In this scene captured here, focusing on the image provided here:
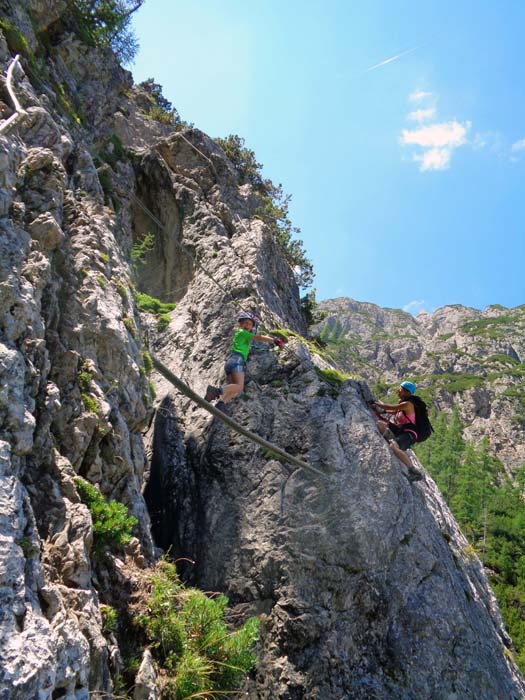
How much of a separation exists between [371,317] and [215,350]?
18103cm

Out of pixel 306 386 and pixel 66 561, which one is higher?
pixel 306 386

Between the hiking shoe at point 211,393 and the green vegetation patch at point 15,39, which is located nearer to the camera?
the green vegetation patch at point 15,39

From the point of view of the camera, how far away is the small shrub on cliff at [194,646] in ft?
20.5

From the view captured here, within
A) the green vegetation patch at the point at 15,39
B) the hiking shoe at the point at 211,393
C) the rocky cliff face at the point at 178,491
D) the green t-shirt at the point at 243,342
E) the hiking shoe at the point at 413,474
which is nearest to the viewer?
the rocky cliff face at the point at 178,491

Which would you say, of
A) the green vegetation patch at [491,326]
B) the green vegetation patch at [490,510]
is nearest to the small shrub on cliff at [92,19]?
the green vegetation patch at [490,510]

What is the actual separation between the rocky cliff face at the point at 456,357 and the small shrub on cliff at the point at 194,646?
2176 inches

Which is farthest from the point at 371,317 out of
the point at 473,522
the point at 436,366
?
the point at 473,522

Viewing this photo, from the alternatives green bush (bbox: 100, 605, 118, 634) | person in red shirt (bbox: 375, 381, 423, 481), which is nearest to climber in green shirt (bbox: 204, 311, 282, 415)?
person in red shirt (bbox: 375, 381, 423, 481)

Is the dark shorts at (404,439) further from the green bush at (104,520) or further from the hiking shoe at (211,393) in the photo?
the green bush at (104,520)

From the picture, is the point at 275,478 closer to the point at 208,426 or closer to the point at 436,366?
the point at 208,426

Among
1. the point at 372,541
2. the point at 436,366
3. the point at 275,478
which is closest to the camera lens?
the point at 372,541

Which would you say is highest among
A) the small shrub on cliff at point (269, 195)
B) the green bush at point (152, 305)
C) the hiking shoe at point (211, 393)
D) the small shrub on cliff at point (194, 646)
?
the small shrub on cliff at point (269, 195)

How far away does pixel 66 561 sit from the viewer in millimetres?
5988

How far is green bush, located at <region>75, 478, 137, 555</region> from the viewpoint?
22.7 feet
